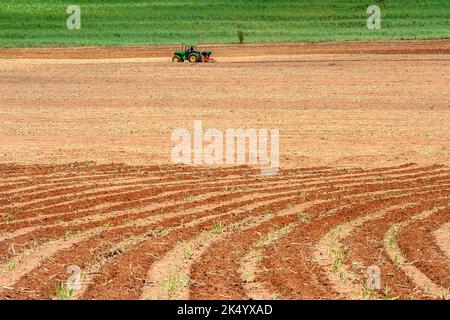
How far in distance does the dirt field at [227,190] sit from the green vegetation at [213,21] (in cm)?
3039

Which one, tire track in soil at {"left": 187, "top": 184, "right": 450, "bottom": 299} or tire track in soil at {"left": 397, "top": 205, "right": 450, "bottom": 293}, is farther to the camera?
tire track in soil at {"left": 397, "top": 205, "right": 450, "bottom": 293}

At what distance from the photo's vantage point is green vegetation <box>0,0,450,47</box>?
69.7 m

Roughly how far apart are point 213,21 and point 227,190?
65.7 meters

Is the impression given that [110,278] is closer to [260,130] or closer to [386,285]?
[386,285]

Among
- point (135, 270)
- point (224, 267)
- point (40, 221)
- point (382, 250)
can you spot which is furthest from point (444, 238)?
point (40, 221)

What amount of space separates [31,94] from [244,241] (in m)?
23.3

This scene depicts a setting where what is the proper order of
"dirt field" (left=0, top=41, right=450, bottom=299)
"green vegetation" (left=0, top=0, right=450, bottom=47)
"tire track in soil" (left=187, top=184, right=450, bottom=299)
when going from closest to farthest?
"tire track in soil" (left=187, top=184, right=450, bottom=299)
"dirt field" (left=0, top=41, right=450, bottom=299)
"green vegetation" (left=0, top=0, right=450, bottom=47)

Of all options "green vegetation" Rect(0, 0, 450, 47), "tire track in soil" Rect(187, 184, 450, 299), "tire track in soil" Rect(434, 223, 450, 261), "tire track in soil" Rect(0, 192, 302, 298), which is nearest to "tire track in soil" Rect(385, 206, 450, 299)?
"tire track in soil" Rect(434, 223, 450, 261)

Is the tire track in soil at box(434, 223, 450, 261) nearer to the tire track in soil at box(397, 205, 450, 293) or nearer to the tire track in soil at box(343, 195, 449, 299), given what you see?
the tire track in soil at box(397, 205, 450, 293)

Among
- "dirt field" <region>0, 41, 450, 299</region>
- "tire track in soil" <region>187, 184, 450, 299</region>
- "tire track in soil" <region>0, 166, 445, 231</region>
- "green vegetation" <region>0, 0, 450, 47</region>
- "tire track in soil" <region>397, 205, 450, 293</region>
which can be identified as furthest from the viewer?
"green vegetation" <region>0, 0, 450, 47</region>

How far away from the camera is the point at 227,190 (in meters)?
17.0

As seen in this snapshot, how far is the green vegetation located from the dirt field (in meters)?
30.4

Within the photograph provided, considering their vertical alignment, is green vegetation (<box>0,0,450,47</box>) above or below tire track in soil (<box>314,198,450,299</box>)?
above
